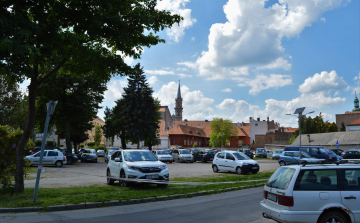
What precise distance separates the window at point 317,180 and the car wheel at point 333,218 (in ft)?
1.64

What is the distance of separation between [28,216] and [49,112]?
3366 millimetres

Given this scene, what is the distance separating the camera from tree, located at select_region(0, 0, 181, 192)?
9.09 metres

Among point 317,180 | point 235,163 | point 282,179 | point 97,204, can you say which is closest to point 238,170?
point 235,163

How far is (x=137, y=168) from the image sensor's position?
13438 mm

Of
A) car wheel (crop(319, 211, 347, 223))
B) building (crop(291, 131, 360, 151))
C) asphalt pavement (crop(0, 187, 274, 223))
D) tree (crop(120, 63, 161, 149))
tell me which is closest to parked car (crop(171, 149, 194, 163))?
tree (crop(120, 63, 161, 149))

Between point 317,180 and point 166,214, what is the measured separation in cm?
434

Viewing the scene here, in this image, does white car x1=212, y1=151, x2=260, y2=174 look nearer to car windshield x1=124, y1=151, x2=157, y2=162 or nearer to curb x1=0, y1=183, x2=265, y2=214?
car windshield x1=124, y1=151, x2=157, y2=162

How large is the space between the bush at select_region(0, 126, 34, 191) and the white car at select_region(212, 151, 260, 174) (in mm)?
14096

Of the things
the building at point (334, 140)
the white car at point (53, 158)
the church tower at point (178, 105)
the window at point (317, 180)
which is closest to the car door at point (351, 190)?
the window at point (317, 180)

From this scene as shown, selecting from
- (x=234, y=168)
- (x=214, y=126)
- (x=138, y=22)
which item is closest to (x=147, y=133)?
(x=234, y=168)

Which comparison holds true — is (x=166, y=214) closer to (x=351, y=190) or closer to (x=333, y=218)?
(x=333, y=218)

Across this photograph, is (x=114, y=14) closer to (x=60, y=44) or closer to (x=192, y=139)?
(x=60, y=44)

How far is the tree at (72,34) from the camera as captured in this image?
9.09 meters

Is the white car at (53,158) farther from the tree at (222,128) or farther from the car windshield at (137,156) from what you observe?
the tree at (222,128)
